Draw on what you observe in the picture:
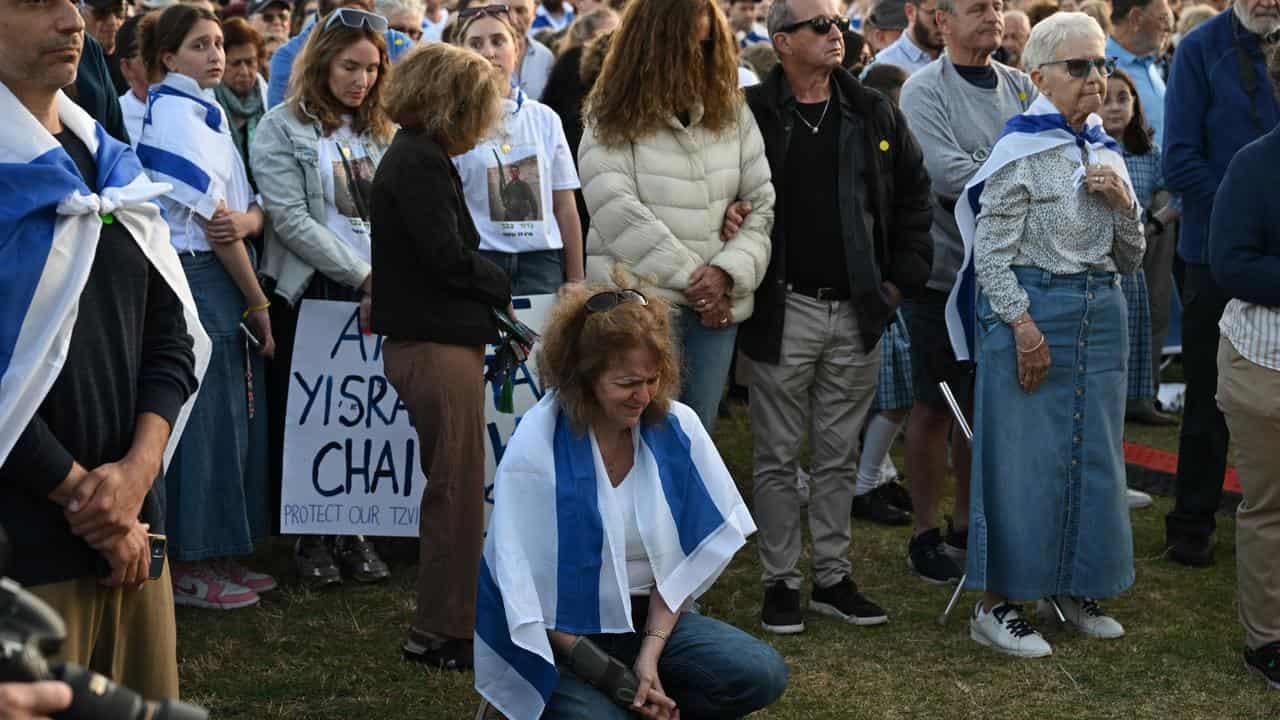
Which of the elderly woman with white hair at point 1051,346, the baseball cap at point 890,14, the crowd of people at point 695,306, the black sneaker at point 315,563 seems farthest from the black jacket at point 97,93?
the baseball cap at point 890,14

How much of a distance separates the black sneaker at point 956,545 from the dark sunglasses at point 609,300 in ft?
8.93

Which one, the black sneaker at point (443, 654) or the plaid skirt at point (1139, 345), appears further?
the plaid skirt at point (1139, 345)

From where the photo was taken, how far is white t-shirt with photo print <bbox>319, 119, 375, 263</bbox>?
5910 millimetres

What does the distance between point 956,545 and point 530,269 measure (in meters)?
2.05

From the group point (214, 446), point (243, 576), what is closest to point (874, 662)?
point (243, 576)

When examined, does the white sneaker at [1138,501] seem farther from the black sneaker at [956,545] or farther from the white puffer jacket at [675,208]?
the white puffer jacket at [675,208]

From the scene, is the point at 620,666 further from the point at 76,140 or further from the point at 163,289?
the point at 76,140

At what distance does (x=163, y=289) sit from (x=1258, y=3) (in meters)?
4.73

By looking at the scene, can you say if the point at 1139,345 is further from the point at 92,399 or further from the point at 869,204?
the point at 92,399

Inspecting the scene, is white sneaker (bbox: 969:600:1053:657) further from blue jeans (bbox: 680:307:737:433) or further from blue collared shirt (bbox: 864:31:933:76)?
blue collared shirt (bbox: 864:31:933:76)

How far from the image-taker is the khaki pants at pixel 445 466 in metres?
5.05

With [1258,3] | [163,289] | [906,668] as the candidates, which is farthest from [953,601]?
[163,289]

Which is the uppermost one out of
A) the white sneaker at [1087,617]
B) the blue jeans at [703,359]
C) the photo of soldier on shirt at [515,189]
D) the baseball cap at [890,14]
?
the baseball cap at [890,14]

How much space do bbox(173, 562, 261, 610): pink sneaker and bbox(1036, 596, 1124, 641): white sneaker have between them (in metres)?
2.95
